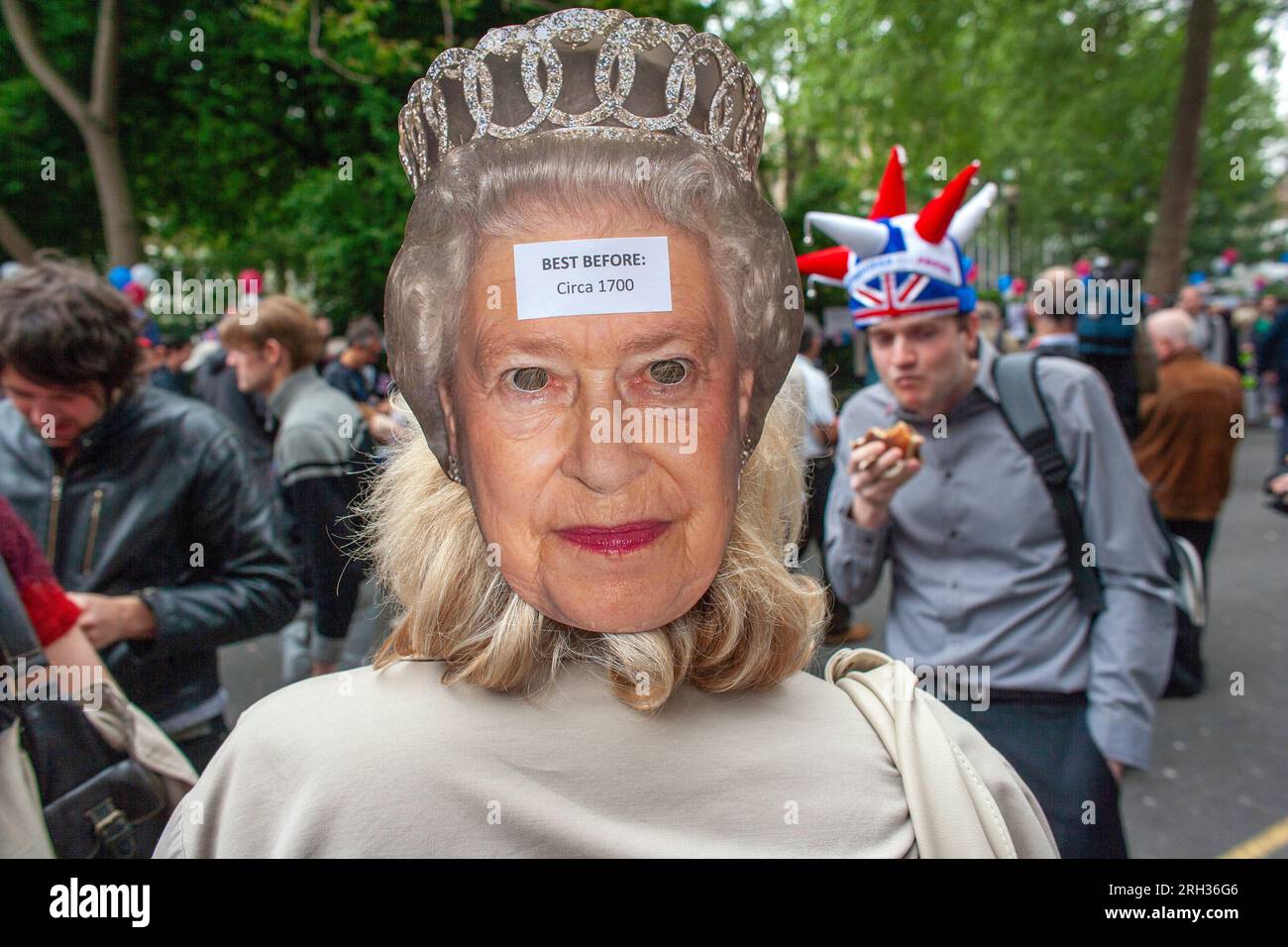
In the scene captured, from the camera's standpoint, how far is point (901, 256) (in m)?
2.19

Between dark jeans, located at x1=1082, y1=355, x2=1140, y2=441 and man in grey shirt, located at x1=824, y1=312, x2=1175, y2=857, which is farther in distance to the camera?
dark jeans, located at x1=1082, y1=355, x2=1140, y2=441

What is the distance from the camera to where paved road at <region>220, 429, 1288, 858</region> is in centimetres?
376

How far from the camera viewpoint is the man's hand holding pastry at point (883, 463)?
2.26 metres

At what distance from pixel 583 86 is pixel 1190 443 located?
5415 mm

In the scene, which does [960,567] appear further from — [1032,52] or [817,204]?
[817,204]

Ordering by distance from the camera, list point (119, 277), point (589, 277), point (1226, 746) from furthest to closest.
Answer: point (119, 277), point (1226, 746), point (589, 277)

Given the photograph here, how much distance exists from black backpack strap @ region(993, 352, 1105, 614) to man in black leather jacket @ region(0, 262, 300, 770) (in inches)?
77.5

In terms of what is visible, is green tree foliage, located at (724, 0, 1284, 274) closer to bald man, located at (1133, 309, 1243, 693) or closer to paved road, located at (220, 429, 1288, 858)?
bald man, located at (1133, 309, 1243, 693)

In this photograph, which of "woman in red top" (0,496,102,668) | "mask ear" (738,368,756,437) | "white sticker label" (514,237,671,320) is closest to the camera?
"white sticker label" (514,237,671,320)

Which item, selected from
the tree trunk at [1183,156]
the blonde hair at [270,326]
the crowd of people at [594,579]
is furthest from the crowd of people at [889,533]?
the tree trunk at [1183,156]

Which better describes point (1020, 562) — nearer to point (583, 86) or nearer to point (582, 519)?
point (582, 519)

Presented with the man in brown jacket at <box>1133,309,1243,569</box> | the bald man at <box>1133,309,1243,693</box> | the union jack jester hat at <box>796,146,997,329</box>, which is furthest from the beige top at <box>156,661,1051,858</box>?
the bald man at <box>1133,309,1243,693</box>

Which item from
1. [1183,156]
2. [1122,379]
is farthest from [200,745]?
[1183,156]

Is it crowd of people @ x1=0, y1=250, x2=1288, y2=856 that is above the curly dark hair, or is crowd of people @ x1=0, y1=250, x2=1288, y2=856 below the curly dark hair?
below
